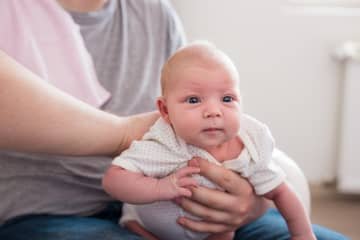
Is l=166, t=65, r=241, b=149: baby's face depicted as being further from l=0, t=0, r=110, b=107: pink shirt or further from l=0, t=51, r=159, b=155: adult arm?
l=0, t=0, r=110, b=107: pink shirt

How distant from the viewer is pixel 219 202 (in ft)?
3.14

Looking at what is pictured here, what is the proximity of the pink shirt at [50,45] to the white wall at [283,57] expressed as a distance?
0.99 m

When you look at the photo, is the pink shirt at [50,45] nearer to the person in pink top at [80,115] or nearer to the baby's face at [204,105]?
the person in pink top at [80,115]

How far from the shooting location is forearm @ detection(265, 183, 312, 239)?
99 centimetres

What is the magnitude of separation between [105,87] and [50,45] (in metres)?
0.15

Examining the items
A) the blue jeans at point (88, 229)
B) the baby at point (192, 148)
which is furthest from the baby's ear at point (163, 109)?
the blue jeans at point (88, 229)

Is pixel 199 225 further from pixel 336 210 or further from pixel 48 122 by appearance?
pixel 336 210

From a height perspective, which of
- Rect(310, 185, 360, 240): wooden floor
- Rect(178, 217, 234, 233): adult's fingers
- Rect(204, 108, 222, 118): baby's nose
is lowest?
Rect(310, 185, 360, 240): wooden floor

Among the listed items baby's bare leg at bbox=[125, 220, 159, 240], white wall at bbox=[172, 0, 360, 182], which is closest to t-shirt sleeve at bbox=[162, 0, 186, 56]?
baby's bare leg at bbox=[125, 220, 159, 240]

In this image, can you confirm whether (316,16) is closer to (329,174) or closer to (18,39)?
(329,174)

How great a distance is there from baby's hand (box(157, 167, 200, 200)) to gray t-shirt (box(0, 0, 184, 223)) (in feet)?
0.81

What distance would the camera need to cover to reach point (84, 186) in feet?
3.67

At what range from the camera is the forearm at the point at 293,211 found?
986 millimetres

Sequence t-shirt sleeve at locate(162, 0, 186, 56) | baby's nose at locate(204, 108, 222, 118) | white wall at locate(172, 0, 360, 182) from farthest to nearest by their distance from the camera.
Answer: white wall at locate(172, 0, 360, 182) < t-shirt sleeve at locate(162, 0, 186, 56) < baby's nose at locate(204, 108, 222, 118)
